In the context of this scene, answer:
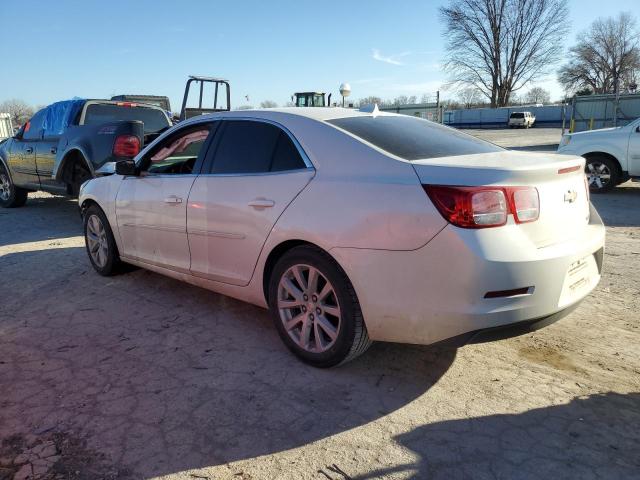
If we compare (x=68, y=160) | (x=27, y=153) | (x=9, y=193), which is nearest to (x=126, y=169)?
(x=68, y=160)

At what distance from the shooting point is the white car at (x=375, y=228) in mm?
2521

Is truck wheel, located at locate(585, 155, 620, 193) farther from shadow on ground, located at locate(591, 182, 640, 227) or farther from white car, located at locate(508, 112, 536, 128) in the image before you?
white car, located at locate(508, 112, 536, 128)

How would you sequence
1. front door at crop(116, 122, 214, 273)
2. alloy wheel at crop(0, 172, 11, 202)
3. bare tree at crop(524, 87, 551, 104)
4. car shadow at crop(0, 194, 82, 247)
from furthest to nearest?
bare tree at crop(524, 87, 551, 104)
alloy wheel at crop(0, 172, 11, 202)
car shadow at crop(0, 194, 82, 247)
front door at crop(116, 122, 214, 273)

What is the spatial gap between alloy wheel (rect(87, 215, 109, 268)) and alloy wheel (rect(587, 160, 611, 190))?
947cm

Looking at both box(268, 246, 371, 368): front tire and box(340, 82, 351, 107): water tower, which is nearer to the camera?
box(268, 246, 371, 368): front tire

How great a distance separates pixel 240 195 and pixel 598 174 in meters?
9.43

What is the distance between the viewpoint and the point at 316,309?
3.12m

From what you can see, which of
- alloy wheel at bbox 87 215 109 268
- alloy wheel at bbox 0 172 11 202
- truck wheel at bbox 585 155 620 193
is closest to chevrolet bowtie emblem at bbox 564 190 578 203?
alloy wheel at bbox 87 215 109 268

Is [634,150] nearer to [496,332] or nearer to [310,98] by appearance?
[496,332]

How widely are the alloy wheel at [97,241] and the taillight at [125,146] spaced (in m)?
1.83

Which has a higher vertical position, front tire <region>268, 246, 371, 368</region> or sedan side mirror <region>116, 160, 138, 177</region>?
sedan side mirror <region>116, 160, 138, 177</region>

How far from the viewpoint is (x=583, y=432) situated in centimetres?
248

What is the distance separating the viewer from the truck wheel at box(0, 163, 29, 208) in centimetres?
975

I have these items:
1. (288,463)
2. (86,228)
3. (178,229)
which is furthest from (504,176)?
(86,228)
